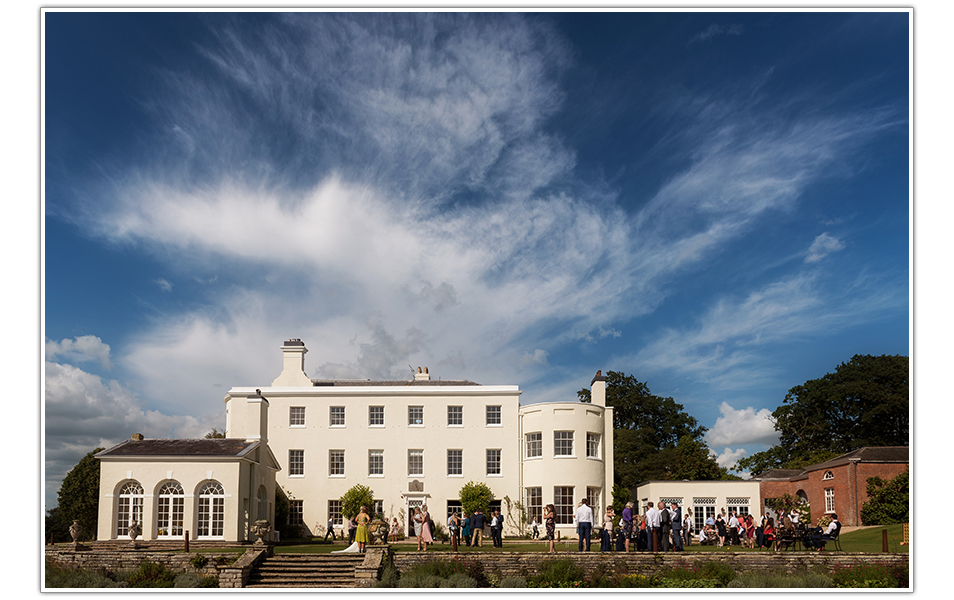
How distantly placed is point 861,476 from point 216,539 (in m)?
27.9

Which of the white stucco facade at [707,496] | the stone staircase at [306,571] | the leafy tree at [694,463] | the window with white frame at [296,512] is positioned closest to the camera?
the stone staircase at [306,571]

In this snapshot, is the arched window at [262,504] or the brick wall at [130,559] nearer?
the brick wall at [130,559]

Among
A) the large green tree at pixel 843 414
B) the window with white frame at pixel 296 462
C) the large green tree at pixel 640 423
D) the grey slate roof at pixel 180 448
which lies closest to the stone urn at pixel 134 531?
the grey slate roof at pixel 180 448

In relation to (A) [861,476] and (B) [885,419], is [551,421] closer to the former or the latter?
(A) [861,476]

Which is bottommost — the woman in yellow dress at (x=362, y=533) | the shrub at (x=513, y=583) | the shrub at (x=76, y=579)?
the shrub at (x=513, y=583)

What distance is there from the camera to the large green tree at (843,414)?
5150 cm

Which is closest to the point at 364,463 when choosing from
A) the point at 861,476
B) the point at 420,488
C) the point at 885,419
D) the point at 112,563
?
the point at 420,488

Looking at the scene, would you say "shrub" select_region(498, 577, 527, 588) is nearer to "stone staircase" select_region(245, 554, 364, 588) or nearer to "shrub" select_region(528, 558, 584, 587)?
"shrub" select_region(528, 558, 584, 587)

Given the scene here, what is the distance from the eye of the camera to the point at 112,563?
21.5m

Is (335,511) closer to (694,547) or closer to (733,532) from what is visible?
(694,547)

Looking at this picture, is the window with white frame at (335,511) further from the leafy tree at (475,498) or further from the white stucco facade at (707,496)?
the white stucco facade at (707,496)

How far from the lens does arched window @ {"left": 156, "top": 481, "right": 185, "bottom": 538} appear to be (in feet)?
93.6

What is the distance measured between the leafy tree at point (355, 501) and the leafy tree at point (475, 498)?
4362mm
